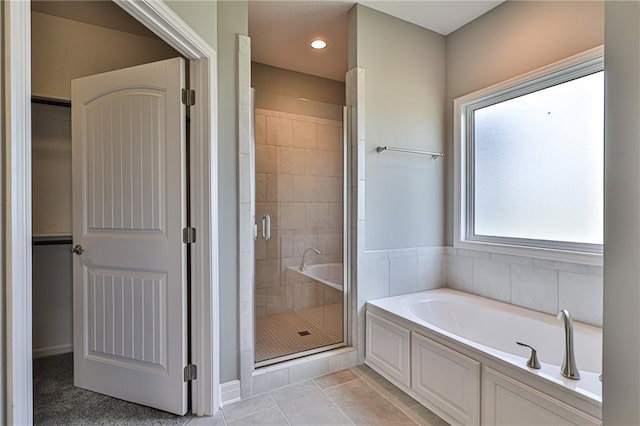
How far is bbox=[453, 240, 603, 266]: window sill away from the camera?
197cm

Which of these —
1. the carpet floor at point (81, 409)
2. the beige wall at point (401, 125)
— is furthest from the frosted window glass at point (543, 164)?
the carpet floor at point (81, 409)

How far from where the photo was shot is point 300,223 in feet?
9.23

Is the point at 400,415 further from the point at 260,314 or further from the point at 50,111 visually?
the point at 50,111

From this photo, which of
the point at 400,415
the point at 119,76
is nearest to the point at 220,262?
the point at 119,76

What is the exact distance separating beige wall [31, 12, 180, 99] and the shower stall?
1119 mm

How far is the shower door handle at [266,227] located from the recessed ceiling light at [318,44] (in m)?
1.70

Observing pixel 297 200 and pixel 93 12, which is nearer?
pixel 93 12

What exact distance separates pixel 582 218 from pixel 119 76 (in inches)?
121

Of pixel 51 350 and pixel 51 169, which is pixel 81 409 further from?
pixel 51 169

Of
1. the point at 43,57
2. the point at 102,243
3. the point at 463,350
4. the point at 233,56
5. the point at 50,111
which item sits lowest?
the point at 463,350

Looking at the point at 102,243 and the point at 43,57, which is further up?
the point at 43,57

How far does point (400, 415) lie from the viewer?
73.5 inches

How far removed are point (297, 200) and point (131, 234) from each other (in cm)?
131

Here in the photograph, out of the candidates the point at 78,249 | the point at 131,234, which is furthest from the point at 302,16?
the point at 78,249
